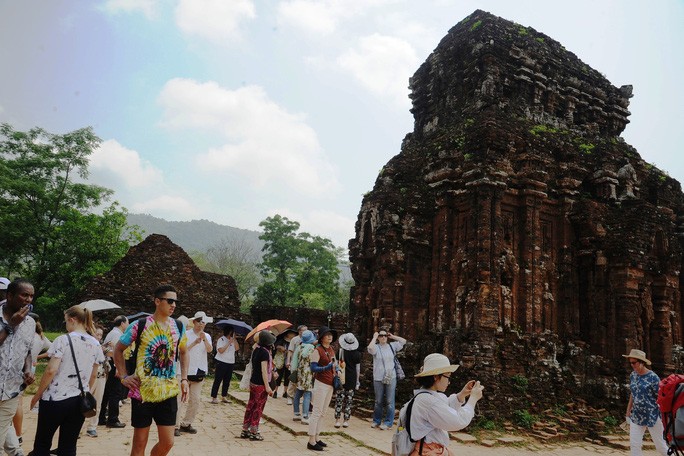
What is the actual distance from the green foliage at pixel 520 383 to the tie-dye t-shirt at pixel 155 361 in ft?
28.0

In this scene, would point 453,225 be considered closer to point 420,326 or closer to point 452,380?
point 420,326

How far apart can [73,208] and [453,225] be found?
2063 centimetres

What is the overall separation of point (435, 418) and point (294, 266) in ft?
125

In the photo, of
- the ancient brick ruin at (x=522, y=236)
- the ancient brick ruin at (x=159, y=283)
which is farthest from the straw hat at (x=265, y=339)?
the ancient brick ruin at (x=159, y=283)

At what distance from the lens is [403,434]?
4012 millimetres

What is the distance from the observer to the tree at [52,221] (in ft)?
75.3

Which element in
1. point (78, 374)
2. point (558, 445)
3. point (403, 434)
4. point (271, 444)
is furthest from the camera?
point (558, 445)

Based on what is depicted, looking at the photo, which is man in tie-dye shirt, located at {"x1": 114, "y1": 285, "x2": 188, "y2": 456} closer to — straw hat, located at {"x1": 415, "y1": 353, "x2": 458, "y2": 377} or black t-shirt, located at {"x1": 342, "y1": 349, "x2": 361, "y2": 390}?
straw hat, located at {"x1": 415, "y1": 353, "x2": 458, "y2": 377}

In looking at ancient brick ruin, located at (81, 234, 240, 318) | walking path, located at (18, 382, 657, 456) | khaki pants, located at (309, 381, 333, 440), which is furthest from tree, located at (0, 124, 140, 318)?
khaki pants, located at (309, 381, 333, 440)

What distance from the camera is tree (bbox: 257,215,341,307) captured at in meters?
40.1

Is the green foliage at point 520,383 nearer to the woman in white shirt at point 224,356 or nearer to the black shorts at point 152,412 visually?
the woman in white shirt at point 224,356

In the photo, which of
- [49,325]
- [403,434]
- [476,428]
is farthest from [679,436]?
[49,325]

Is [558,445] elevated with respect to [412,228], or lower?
lower

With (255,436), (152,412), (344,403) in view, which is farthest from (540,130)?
(152,412)
